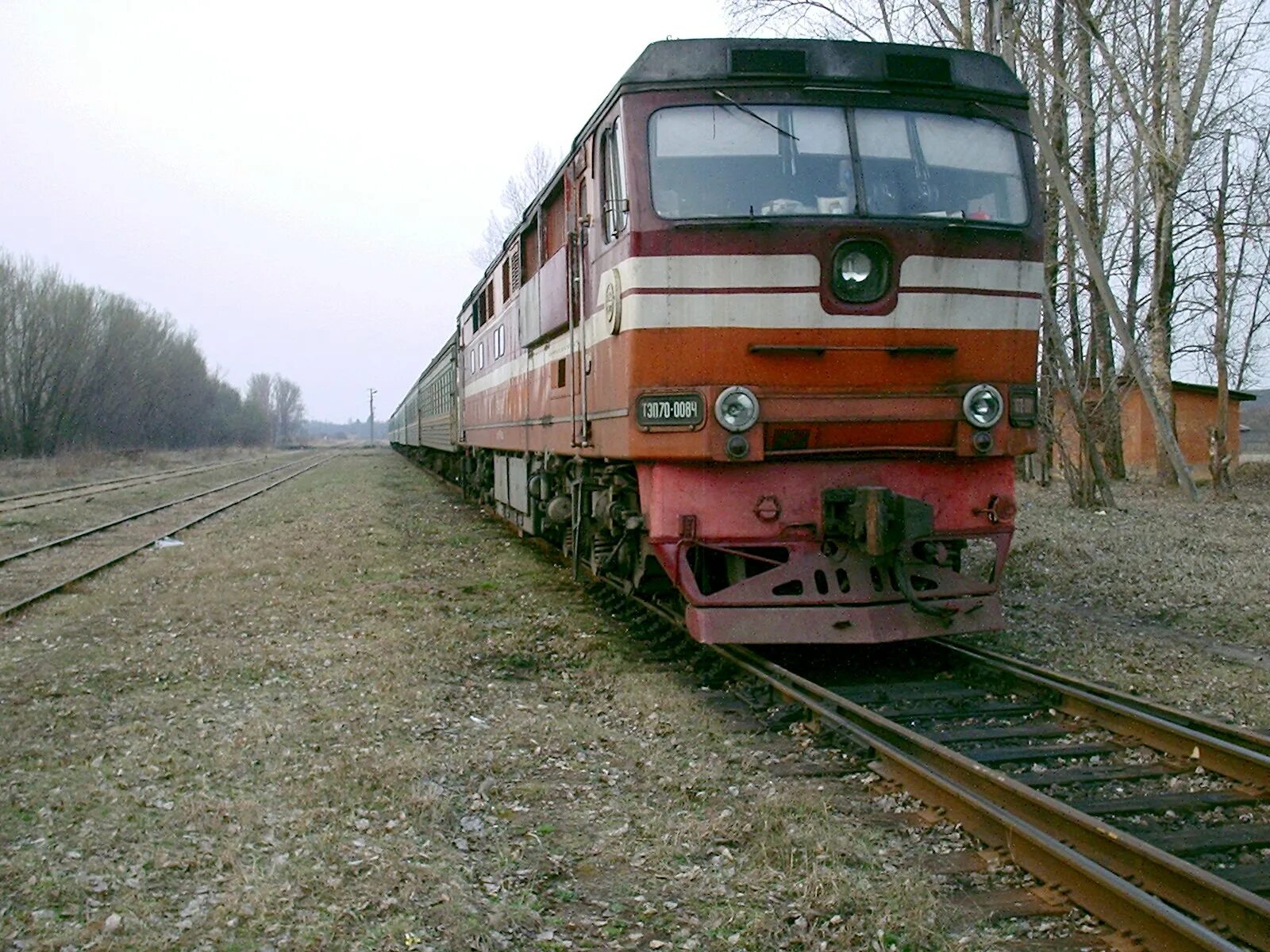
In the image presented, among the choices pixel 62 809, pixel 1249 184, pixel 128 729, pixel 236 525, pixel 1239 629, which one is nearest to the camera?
pixel 62 809

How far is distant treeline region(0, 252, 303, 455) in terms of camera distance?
1956 inches

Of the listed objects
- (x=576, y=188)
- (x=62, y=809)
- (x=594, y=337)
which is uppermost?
(x=576, y=188)

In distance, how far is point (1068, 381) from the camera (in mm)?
15305

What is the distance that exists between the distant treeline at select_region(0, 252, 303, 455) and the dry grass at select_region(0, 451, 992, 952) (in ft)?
152

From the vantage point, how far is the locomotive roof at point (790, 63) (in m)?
6.61

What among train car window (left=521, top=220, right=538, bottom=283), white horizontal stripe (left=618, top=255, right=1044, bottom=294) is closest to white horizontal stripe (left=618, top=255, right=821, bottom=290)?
white horizontal stripe (left=618, top=255, right=1044, bottom=294)

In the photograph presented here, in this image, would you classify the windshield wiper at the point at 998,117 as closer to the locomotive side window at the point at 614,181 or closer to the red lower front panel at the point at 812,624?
the locomotive side window at the point at 614,181

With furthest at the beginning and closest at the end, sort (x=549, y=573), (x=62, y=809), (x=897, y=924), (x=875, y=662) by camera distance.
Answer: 1. (x=549, y=573)
2. (x=875, y=662)
3. (x=62, y=809)
4. (x=897, y=924)

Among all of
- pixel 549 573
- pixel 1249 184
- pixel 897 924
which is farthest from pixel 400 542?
pixel 1249 184

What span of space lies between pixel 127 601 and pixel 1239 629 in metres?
9.38

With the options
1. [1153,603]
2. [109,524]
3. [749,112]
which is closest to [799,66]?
[749,112]

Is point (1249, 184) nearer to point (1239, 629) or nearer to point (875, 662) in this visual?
point (1239, 629)

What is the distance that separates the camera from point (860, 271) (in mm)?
6527

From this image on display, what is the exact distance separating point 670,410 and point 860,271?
54.0 inches
